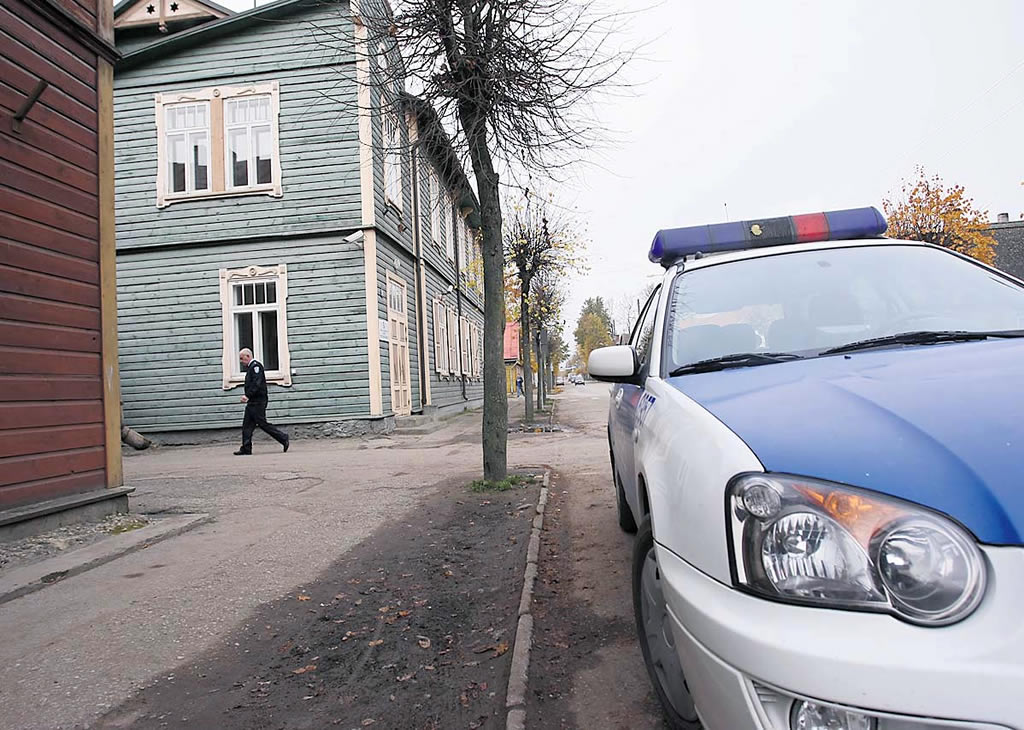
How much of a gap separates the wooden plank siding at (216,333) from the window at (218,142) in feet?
4.43

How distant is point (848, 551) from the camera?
1.62 meters

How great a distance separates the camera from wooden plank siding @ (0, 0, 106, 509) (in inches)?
222

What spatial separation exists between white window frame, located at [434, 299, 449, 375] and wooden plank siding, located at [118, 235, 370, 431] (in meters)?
5.69

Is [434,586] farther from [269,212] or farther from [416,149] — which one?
[269,212]

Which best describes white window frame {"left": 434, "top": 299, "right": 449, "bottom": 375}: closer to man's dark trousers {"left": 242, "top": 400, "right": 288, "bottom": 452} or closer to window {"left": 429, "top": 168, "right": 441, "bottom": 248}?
window {"left": 429, "top": 168, "right": 441, "bottom": 248}

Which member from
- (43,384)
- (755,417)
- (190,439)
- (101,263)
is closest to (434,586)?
(755,417)

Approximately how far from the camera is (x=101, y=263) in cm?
670

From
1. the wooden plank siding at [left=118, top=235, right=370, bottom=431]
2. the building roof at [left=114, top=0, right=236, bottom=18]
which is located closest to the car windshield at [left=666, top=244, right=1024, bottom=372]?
the wooden plank siding at [left=118, top=235, right=370, bottom=431]

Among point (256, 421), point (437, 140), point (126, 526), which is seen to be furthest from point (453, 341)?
point (126, 526)

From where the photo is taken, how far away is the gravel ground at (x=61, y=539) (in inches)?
207

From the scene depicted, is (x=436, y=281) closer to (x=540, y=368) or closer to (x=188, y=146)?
(x=540, y=368)

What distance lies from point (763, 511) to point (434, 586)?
336cm

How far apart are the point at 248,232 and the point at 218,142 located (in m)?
2.10

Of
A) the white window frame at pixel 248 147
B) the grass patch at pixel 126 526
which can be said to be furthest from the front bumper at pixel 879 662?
the white window frame at pixel 248 147
